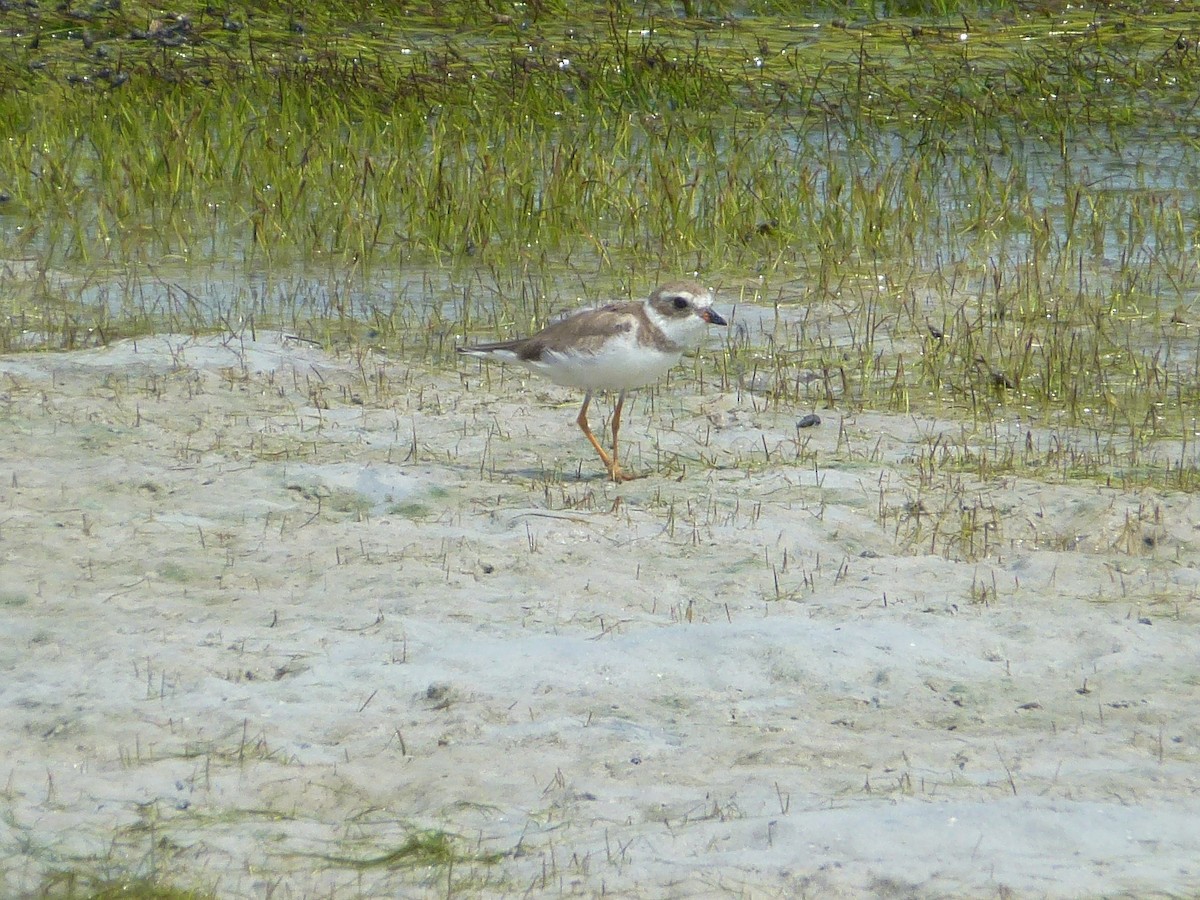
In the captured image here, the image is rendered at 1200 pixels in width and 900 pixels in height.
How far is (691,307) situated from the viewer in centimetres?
707

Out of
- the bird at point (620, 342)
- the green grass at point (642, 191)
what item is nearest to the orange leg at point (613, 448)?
the bird at point (620, 342)

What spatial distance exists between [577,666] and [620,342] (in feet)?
6.90

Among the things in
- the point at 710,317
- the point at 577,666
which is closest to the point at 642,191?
the point at 710,317

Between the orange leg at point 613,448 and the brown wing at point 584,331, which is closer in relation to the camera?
the brown wing at point 584,331

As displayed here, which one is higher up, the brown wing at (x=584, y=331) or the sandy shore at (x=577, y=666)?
the brown wing at (x=584, y=331)

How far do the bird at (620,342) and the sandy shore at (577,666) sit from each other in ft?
1.45

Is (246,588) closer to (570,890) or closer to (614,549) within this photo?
(614,549)

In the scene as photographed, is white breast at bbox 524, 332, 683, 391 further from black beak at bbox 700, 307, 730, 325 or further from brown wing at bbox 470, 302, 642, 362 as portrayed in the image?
black beak at bbox 700, 307, 730, 325

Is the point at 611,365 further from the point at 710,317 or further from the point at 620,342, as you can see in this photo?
the point at 710,317

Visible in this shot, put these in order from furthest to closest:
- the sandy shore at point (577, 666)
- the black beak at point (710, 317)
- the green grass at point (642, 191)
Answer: the green grass at point (642, 191)
the black beak at point (710, 317)
the sandy shore at point (577, 666)

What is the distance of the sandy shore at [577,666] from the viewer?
13.0 feet

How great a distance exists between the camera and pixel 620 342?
22.5ft

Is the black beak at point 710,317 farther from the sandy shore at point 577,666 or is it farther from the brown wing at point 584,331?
the sandy shore at point 577,666

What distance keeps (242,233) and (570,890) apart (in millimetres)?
8844
